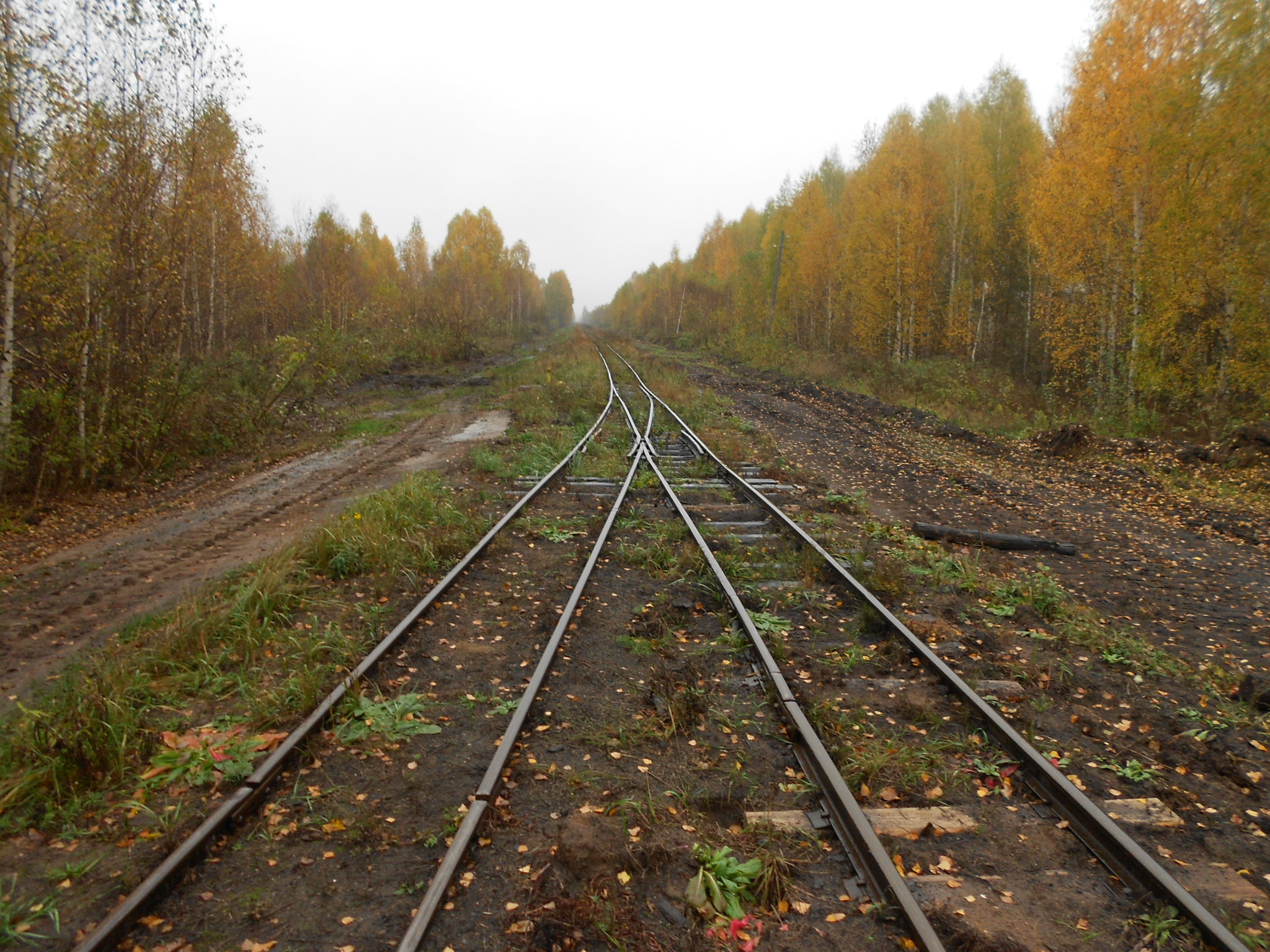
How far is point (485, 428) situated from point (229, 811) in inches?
530

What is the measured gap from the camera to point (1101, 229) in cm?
1623

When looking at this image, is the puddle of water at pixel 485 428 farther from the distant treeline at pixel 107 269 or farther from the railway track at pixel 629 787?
the railway track at pixel 629 787

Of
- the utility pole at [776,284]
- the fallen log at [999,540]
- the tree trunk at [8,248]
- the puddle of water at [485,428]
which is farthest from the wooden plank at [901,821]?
the utility pole at [776,284]

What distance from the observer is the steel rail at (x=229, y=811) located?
8.46 ft

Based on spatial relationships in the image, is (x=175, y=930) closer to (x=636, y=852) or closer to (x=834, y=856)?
(x=636, y=852)

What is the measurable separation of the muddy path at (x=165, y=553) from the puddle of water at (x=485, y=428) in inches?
53.2

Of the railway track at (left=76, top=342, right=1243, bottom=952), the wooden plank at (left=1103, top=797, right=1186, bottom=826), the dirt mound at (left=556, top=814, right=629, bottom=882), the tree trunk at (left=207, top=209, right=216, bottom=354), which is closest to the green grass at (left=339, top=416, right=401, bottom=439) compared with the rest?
the tree trunk at (left=207, top=209, right=216, bottom=354)

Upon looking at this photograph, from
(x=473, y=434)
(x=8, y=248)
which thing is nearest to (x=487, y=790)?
(x=8, y=248)

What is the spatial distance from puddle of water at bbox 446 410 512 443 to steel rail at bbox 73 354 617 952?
941cm

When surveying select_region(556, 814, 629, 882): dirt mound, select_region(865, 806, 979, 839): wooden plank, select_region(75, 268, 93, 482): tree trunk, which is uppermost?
select_region(75, 268, 93, 482): tree trunk

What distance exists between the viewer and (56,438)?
9.30 meters

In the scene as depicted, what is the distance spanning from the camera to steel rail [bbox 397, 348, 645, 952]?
264cm

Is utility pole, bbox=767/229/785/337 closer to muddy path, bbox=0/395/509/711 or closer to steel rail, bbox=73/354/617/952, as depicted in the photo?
muddy path, bbox=0/395/509/711

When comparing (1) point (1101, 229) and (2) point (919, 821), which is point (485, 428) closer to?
(2) point (919, 821)
